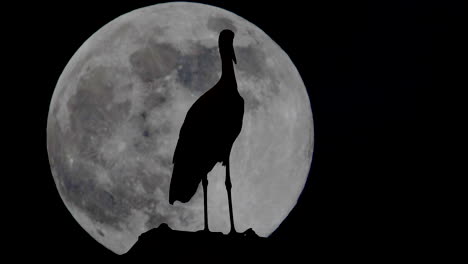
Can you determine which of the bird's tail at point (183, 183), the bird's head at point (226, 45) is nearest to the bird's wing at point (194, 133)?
the bird's tail at point (183, 183)

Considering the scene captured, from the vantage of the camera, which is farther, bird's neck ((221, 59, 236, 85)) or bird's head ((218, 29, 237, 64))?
bird's head ((218, 29, 237, 64))

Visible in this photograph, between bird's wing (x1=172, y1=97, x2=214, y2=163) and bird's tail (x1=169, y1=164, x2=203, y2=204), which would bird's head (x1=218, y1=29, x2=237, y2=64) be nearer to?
bird's wing (x1=172, y1=97, x2=214, y2=163)

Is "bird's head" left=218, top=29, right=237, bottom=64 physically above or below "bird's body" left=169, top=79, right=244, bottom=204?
above

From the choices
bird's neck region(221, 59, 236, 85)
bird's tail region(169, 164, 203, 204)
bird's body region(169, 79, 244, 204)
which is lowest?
bird's tail region(169, 164, 203, 204)

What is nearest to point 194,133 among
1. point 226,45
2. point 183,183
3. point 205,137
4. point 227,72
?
point 205,137

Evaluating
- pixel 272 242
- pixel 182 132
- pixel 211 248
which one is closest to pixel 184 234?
pixel 211 248

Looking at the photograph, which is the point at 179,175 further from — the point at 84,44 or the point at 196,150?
the point at 84,44

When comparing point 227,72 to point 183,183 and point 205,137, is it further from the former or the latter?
point 183,183

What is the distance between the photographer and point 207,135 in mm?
8906

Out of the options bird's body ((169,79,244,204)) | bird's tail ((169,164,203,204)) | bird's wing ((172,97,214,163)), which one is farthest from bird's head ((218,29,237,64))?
bird's tail ((169,164,203,204))

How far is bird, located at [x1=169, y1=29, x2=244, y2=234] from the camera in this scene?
8836mm

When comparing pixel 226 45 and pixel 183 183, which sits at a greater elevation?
pixel 226 45

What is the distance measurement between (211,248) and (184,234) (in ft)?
1.03

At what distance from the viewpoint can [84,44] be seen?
1095 cm
